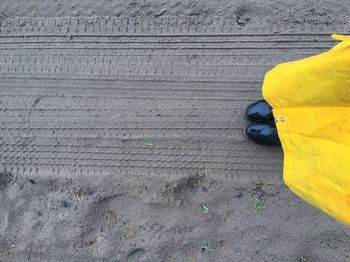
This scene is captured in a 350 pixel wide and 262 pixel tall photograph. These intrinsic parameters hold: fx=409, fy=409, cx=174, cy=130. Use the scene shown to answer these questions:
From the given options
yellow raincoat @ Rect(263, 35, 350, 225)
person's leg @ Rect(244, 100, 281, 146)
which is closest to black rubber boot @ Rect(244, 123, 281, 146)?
person's leg @ Rect(244, 100, 281, 146)

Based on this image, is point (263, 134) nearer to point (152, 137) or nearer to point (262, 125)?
point (262, 125)

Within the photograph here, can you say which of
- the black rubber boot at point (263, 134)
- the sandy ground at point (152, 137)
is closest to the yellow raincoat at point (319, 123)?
the black rubber boot at point (263, 134)

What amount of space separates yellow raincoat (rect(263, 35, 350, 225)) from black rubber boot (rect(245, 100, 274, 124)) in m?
0.29

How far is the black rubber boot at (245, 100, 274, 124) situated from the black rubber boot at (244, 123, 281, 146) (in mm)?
26

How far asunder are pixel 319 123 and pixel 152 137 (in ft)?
2.70

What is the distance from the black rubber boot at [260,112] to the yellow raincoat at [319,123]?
287 millimetres

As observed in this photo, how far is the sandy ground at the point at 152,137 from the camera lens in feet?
5.83

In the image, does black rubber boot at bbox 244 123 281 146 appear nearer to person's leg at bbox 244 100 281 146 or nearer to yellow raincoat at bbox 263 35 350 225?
person's leg at bbox 244 100 281 146

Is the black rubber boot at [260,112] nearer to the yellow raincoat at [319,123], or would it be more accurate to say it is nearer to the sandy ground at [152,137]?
the sandy ground at [152,137]

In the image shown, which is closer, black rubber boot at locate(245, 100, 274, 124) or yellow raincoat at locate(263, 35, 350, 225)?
→ yellow raincoat at locate(263, 35, 350, 225)

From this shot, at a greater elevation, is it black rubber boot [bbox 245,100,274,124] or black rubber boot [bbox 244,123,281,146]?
black rubber boot [bbox 245,100,274,124]

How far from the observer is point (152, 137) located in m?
1.81

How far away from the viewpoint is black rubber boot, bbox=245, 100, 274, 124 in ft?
5.57

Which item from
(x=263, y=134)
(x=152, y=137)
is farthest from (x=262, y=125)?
(x=152, y=137)
